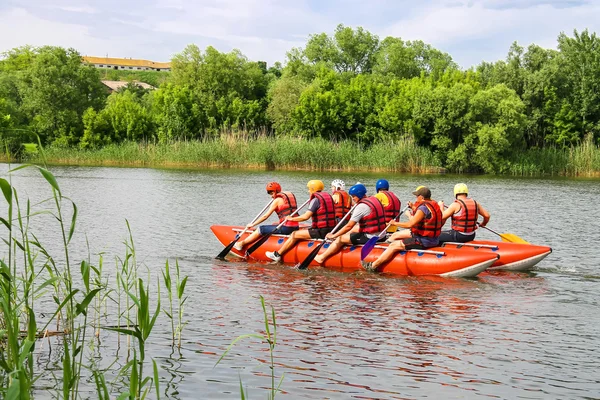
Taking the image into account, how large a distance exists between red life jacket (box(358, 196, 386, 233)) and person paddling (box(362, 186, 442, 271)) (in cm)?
37

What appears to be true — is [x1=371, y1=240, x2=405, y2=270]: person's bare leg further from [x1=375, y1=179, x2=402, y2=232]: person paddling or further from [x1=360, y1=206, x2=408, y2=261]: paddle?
[x1=375, y1=179, x2=402, y2=232]: person paddling

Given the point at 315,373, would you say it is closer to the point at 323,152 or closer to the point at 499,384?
the point at 499,384

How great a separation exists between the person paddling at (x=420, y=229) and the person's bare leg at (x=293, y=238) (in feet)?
4.41

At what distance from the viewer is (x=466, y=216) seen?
13633 millimetres

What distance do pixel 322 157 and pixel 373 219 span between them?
33.4 m

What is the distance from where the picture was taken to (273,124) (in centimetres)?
6594

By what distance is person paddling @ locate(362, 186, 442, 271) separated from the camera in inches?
504

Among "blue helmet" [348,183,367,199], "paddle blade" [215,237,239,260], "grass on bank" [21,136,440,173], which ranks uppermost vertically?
"grass on bank" [21,136,440,173]

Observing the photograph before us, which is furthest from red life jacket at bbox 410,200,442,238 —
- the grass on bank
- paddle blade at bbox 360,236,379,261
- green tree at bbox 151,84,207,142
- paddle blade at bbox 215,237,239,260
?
green tree at bbox 151,84,207,142

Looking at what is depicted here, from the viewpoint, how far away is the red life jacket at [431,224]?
42.0ft

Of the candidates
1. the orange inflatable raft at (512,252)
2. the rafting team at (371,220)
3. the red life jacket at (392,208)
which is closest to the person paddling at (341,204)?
the rafting team at (371,220)

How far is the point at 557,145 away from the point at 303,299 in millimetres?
51085

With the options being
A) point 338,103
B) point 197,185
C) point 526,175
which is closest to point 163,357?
point 197,185

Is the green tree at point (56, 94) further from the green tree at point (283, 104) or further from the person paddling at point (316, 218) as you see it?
the person paddling at point (316, 218)
